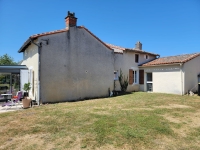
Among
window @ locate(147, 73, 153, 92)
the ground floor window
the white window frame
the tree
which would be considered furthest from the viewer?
the tree

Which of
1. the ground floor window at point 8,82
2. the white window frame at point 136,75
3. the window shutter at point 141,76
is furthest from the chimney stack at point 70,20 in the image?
the window shutter at point 141,76

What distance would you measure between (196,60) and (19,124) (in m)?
23.0

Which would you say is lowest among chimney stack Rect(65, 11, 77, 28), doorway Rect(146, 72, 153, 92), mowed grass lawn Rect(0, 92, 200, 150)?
mowed grass lawn Rect(0, 92, 200, 150)

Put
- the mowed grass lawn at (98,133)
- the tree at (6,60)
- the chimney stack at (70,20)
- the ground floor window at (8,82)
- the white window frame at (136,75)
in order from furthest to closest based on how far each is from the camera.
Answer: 1. the tree at (6,60)
2. the white window frame at (136,75)
3. the ground floor window at (8,82)
4. the chimney stack at (70,20)
5. the mowed grass lawn at (98,133)

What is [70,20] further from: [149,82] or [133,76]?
[149,82]

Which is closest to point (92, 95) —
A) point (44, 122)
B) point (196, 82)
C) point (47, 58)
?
point (47, 58)

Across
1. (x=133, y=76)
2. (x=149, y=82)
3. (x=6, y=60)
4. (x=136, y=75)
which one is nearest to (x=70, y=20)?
(x=133, y=76)

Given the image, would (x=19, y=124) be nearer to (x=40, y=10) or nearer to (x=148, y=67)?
(x=40, y=10)

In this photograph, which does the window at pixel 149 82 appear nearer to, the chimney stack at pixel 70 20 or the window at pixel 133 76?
the window at pixel 133 76

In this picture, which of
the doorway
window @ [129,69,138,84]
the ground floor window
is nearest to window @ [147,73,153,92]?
the doorway

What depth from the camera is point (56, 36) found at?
14.4 metres

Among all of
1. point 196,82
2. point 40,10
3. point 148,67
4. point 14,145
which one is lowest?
point 14,145

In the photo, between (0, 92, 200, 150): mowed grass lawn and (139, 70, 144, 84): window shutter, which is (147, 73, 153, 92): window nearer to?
(139, 70, 144, 84): window shutter

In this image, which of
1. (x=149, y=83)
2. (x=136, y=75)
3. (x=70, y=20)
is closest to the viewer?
(x=70, y=20)
